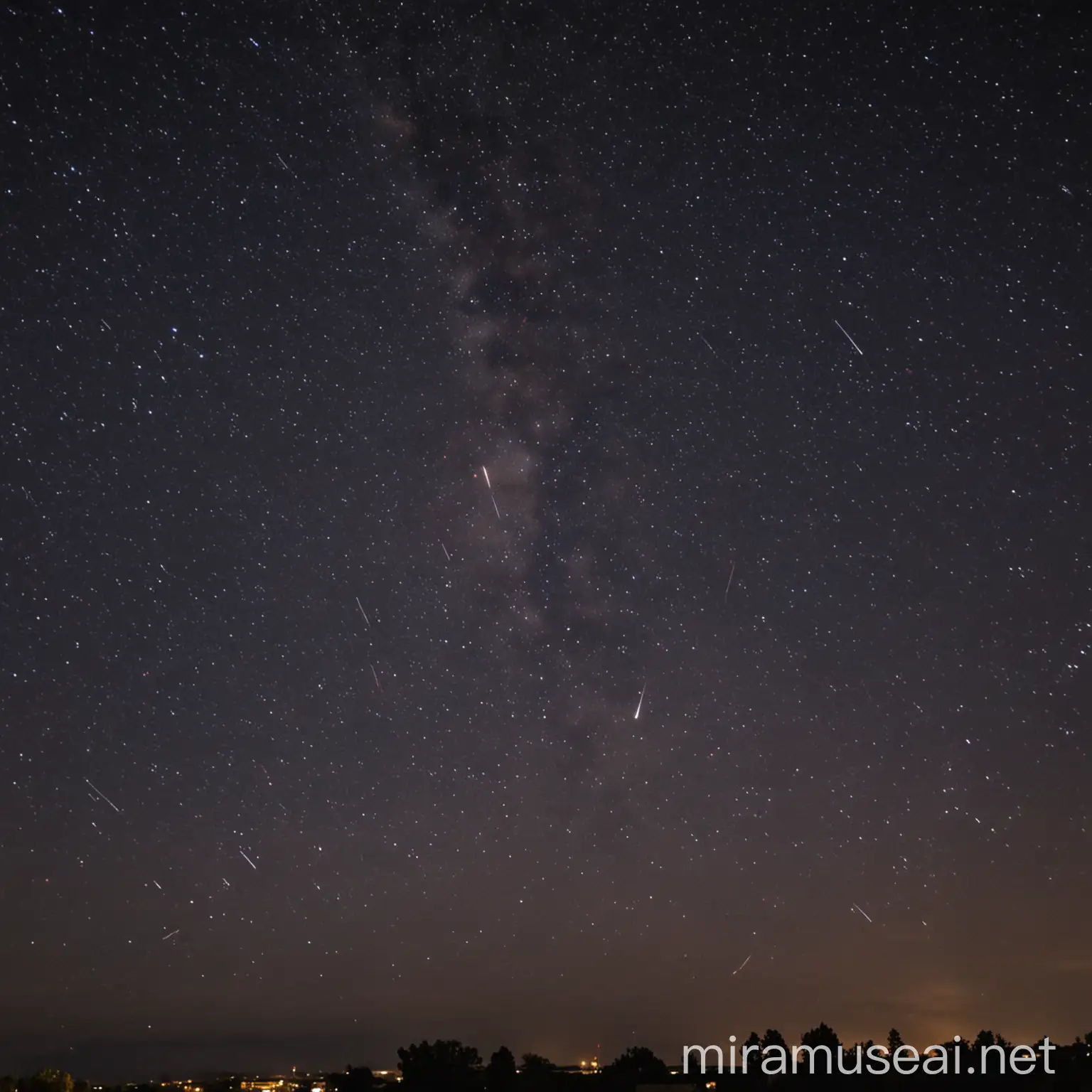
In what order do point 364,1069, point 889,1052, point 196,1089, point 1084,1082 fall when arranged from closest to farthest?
point 1084,1082 < point 889,1052 < point 364,1069 < point 196,1089

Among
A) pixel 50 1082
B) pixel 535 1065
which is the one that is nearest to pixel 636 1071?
pixel 535 1065

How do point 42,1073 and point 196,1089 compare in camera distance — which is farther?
point 196,1089

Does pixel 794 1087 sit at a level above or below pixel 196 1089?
above

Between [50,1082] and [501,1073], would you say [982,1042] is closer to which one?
[501,1073]

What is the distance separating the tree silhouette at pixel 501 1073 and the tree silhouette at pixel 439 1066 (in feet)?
2.23

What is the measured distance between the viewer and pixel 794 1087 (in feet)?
94.8

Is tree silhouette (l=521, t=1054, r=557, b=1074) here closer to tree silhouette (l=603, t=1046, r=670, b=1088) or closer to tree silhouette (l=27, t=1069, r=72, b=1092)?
tree silhouette (l=603, t=1046, r=670, b=1088)

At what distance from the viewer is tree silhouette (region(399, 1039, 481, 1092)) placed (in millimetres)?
35719

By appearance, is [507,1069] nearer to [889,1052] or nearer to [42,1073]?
[889,1052]

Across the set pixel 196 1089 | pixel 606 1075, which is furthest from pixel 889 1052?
pixel 196 1089

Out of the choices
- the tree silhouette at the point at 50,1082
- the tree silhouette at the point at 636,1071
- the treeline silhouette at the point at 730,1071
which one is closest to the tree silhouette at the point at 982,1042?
the treeline silhouette at the point at 730,1071

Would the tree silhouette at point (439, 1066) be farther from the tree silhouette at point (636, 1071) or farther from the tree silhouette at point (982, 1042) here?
the tree silhouette at point (982, 1042)

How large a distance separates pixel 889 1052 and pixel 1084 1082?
6.38 m

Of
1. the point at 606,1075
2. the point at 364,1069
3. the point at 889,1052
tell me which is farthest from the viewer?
the point at 364,1069
